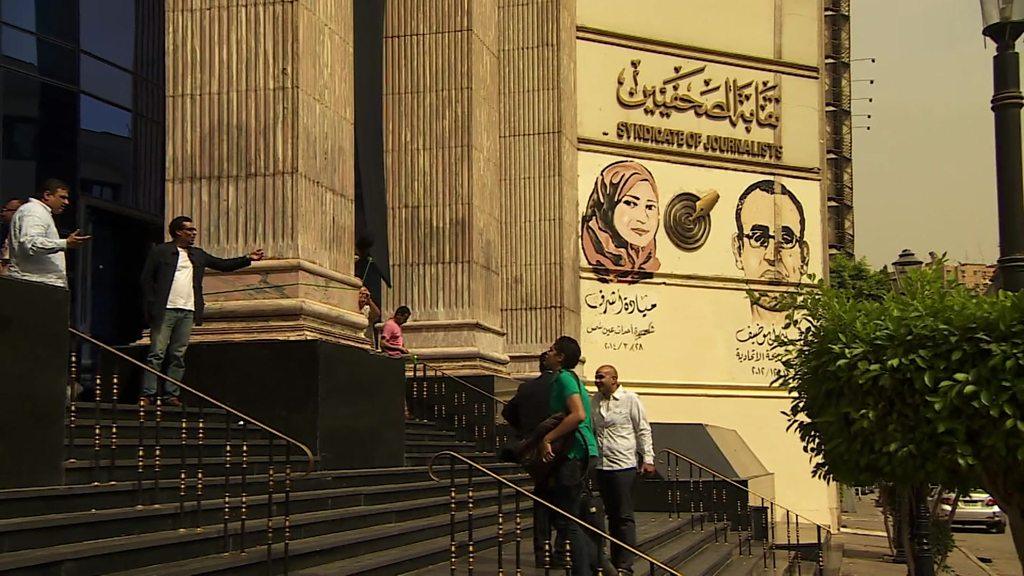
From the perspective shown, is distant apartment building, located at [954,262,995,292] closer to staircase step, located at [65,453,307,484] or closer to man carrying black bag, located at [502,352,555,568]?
man carrying black bag, located at [502,352,555,568]

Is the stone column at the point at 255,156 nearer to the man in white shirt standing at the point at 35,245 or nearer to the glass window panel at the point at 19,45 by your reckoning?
the man in white shirt standing at the point at 35,245

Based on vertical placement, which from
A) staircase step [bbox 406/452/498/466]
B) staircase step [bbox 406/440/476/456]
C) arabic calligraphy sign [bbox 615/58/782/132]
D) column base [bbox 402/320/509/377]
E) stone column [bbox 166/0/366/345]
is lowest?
staircase step [bbox 406/452/498/466]

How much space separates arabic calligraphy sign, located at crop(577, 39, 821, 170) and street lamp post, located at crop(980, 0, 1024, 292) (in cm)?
1916

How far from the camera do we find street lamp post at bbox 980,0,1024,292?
29.9ft

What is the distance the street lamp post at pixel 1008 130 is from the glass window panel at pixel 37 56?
13596mm

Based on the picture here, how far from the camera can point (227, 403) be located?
11.2m

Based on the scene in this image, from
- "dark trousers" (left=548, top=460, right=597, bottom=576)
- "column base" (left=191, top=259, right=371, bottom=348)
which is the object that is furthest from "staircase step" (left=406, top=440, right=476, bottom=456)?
"dark trousers" (left=548, top=460, right=597, bottom=576)

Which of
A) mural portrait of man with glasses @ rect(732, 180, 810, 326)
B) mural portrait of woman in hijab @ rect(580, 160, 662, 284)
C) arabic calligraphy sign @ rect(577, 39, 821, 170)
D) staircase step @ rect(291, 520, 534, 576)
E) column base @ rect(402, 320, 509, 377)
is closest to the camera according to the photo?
staircase step @ rect(291, 520, 534, 576)

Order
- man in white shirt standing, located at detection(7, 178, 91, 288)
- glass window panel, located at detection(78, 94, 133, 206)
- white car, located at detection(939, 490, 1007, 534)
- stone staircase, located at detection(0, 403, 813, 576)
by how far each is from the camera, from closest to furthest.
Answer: stone staircase, located at detection(0, 403, 813, 576)
man in white shirt standing, located at detection(7, 178, 91, 288)
glass window panel, located at detection(78, 94, 133, 206)
white car, located at detection(939, 490, 1007, 534)

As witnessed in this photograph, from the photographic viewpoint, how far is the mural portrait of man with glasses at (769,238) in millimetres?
30859

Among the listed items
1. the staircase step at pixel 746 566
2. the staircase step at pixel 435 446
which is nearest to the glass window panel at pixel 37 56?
the staircase step at pixel 435 446

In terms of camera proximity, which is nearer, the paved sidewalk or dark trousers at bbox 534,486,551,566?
dark trousers at bbox 534,486,551,566

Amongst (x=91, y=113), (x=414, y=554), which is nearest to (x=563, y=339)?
(x=414, y=554)

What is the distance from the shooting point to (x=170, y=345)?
10805 mm
